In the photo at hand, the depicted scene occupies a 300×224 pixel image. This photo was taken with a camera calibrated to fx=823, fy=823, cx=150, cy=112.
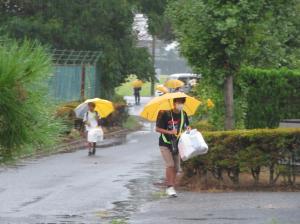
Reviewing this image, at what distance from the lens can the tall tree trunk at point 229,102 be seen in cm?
1563

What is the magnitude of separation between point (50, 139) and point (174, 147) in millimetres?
8066

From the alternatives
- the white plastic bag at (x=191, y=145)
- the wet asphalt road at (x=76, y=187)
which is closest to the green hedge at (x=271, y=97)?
the wet asphalt road at (x=76, y=187)

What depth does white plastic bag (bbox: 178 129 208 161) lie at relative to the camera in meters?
12.4

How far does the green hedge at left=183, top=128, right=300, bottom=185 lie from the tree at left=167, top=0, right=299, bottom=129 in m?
2.04

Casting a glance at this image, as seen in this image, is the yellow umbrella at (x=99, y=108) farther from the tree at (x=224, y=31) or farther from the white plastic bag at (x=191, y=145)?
the white plastic bag at (x=191, y=145)

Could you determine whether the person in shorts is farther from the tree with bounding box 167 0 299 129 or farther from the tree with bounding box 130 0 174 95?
the tree with bounding box 130 0 174 95

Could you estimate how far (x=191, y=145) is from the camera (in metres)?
12.4

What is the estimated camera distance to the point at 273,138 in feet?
43.8

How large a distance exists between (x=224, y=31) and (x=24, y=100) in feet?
32.7

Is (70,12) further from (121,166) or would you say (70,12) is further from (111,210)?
(111,210)

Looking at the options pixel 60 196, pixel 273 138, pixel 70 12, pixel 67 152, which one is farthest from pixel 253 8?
pixel 70 12

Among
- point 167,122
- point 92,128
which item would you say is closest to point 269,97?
point 92,128

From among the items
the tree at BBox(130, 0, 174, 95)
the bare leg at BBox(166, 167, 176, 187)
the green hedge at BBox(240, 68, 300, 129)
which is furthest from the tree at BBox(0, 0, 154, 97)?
the bare leg at BBox(166, 167, 176, 187)

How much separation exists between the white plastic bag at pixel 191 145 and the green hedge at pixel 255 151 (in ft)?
3.15
